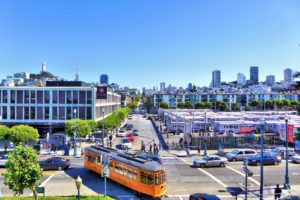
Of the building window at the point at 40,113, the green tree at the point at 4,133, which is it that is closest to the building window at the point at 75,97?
the building window at the point at 40,113

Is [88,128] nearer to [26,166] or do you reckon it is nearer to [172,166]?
[172,166]

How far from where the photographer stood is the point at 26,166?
1947cm

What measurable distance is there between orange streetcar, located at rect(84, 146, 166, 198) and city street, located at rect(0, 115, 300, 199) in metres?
0.84

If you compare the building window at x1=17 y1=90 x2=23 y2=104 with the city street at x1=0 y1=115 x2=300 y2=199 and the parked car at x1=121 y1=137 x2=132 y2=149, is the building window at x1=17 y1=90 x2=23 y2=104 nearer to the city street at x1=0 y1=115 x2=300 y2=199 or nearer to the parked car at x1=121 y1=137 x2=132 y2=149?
the parked car at x1=121 y1=137 x2=132 y2=149

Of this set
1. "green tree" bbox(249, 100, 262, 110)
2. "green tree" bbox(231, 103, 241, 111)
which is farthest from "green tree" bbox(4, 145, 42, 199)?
"green tree" bbox(249, 100, 262, 110)

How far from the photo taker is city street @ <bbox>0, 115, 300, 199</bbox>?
1003 inches

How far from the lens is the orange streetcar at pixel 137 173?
23188mm

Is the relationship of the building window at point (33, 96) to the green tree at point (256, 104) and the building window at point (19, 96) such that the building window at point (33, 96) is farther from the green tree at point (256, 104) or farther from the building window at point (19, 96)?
the green tree at point (256, 104)

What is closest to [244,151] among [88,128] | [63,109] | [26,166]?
[88,128]

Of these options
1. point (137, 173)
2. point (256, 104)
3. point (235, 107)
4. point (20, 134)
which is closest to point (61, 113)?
point (20, 134)

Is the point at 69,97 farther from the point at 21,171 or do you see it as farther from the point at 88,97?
the point at 21,171

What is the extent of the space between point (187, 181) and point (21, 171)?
14.6m

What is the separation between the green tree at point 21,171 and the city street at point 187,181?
5.75 metres

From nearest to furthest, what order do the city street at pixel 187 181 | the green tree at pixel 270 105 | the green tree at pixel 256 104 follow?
the city street at pixel 187 181, the green tree at pixel 270 105, the green tree at pixel 256 104
